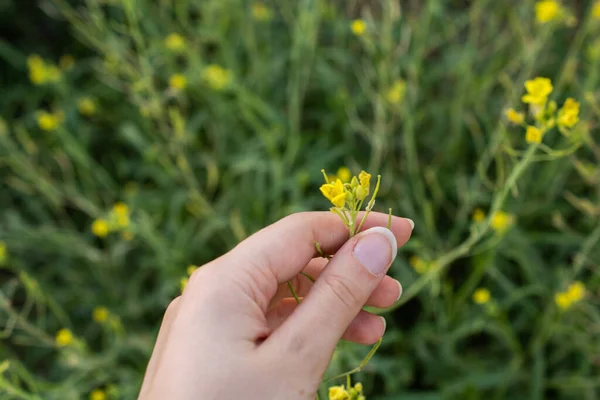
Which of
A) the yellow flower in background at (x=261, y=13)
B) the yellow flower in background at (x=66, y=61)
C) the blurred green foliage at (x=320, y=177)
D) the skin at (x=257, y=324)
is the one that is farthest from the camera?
the yellow flower in background at (x=66, y=61)

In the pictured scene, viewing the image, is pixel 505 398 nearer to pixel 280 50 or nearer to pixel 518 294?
pixel 518 294

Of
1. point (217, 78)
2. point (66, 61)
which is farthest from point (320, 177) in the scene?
point (66, 61)

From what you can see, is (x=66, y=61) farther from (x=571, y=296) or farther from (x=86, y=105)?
(x=571, y=296)

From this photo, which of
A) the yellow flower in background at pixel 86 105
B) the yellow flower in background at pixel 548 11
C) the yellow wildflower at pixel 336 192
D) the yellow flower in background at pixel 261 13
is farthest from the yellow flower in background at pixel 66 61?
the yellow wildflower at pixel 336 192

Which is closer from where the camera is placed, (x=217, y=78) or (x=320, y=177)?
(x=217, y=78)

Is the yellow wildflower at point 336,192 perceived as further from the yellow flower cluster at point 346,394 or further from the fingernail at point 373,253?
the yellow flower cluster at point 346,394

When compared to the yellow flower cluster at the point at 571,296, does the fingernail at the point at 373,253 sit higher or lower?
lower

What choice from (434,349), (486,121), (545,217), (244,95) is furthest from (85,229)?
(545,217)
